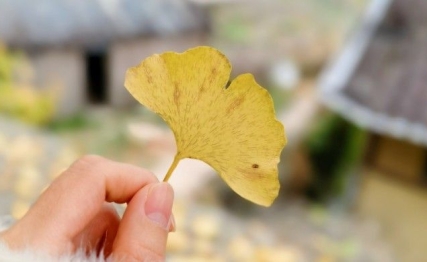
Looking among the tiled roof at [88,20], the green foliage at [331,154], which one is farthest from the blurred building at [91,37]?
the green foliage at [331,154]

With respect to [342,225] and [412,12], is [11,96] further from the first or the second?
[412,12]

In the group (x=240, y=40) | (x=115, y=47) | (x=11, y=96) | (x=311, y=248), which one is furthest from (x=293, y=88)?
(x=11, y=96)

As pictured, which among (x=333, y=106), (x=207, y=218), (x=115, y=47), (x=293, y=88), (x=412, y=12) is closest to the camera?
(x=207, y=218)

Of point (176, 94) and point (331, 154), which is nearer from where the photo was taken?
point (176, 94)

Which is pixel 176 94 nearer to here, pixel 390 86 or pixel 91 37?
pixel 390 86

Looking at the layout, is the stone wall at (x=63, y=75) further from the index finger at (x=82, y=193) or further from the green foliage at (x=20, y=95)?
the index finger at (x=82, y=193)

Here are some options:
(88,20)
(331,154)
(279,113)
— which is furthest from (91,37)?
(331,154)
